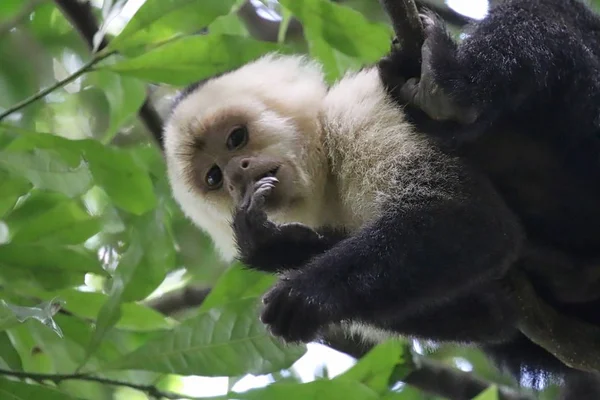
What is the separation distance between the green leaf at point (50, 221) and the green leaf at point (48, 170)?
14 centimetres

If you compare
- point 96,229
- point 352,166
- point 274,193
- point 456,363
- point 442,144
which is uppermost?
point 442,144

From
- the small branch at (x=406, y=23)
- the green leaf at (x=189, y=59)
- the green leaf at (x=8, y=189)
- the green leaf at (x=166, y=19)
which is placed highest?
the small branch at (x=406, y=23)

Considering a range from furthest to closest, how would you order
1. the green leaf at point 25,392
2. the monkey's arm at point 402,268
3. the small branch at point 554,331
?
the small branch at point 554,331, the monkey's arm at point 402,268, the green leaf at point 25,392

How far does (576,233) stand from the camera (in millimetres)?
2090

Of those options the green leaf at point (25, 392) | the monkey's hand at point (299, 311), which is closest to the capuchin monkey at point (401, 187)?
the monkey's hand at point (299, 311)

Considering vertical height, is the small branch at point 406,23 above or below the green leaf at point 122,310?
above

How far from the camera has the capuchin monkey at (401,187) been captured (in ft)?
5.97

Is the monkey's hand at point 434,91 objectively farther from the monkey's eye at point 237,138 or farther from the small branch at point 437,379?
the small branch at point 437,379

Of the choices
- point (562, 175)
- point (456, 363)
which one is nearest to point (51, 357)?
point (562, 175)

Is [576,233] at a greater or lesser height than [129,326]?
greater

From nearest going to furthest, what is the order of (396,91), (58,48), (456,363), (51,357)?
1. (51,357)
2. (396,91)
3. (58,48)
4. (456,363)

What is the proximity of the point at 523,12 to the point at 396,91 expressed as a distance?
37 cm

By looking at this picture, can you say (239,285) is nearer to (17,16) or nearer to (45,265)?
(45,265)

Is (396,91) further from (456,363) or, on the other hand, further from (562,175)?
(456,363)
